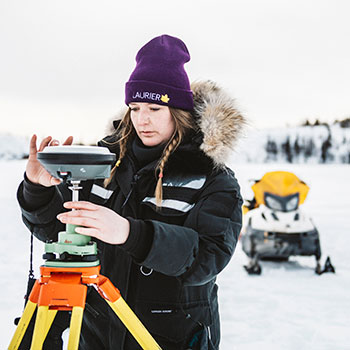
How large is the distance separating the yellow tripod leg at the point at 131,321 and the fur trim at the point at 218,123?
728 mm

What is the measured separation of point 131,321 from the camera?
54.7 inches

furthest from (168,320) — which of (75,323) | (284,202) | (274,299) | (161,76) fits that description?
(284,202)

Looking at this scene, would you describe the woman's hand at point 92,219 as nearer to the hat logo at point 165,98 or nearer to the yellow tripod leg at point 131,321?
the yellow tripod leg at point 131,321

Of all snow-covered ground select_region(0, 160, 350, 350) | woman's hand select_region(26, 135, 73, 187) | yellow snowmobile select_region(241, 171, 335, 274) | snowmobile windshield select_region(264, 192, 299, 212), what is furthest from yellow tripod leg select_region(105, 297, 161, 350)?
snowmobile windshield select_region(264, 192, 299, 212)

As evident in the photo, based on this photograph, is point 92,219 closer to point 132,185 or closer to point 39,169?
point 39,169

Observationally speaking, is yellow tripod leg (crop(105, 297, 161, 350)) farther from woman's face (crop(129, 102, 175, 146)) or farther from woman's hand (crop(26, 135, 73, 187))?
woman's face (crop(129, 102, 175, 146))

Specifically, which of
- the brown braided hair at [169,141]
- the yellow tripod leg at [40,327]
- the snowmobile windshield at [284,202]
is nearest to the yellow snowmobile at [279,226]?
the snowmobile windshield at [284,202]

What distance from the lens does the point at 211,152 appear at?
72.2 inches

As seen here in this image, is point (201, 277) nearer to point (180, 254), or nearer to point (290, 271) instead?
point (180, 254)

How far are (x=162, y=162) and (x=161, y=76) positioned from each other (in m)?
0.45

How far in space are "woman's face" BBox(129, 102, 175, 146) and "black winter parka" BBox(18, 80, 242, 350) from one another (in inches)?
4.0

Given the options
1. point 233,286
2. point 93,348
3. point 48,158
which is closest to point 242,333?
point 233,286

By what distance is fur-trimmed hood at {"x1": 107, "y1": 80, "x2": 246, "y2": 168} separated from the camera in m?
1.84

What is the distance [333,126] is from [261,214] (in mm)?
22866
